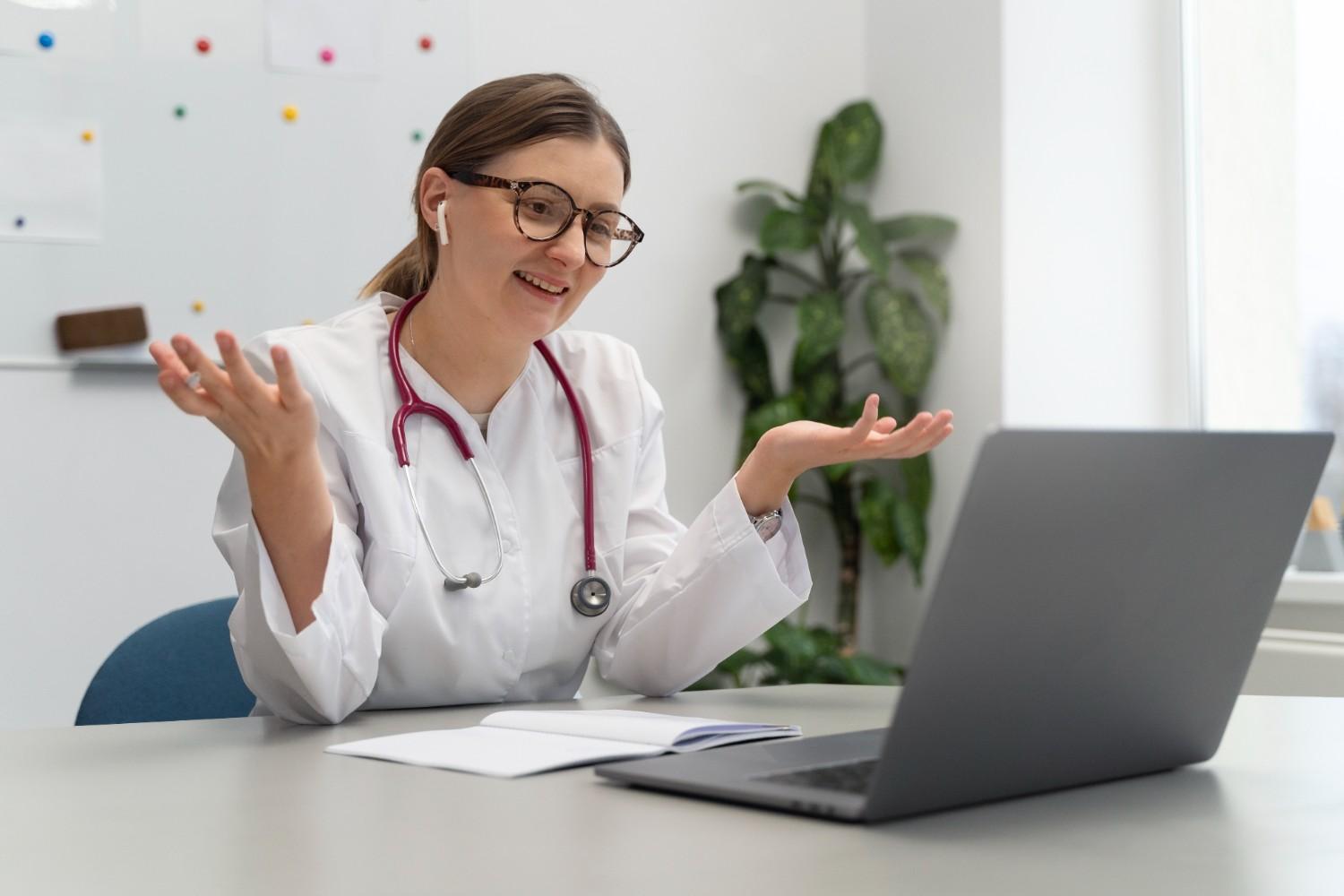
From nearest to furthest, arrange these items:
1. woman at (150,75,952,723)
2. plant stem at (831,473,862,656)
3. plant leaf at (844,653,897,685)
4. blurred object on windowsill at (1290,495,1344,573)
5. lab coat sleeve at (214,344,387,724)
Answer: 1. lab coat sleeve at (214,344,387,724)
2. woman at (150,75,952,723)
3. blurred object on windowsill at (1290,495,1344,573)
4. plant leaf at (844,653,897,685)
5. plant stem at (831,473,862,656)

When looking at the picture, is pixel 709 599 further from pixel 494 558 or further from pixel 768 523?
pixel 494 558

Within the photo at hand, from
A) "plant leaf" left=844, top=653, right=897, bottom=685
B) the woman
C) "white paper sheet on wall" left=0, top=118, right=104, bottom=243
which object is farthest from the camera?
"plant leaf" left=844, top=653, right=897, bottom=685

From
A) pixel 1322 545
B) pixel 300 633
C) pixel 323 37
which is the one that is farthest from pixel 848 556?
pixel 300 633

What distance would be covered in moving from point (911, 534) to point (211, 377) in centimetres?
224

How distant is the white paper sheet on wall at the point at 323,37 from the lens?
2.68 m

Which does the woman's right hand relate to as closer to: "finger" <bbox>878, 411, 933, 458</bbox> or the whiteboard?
"finger" <bbox>878, 411, 933, 458</bbox>

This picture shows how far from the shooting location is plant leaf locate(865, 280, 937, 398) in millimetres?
3043

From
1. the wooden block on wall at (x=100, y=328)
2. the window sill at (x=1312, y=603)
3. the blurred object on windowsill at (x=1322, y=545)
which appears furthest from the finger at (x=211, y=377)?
the blurred object on windowsill at (x=1322, y=545)

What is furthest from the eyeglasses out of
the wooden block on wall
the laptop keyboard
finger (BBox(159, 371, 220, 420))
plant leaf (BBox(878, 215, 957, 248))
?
plant leaf (BBox(878, 215, 957, 248))

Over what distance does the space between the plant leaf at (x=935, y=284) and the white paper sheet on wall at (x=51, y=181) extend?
5.54 ft

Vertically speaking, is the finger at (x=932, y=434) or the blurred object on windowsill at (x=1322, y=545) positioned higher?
the finger at (x=932, y=434)

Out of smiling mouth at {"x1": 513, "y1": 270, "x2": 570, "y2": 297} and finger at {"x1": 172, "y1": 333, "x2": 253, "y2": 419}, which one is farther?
smiling mouth at {"x1": 513, "y1": 270, "x2": 570, "y2": 297}

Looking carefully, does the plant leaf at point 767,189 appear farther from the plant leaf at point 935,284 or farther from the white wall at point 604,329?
the plant leaf at point 935,284

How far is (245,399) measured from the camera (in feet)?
3.21
